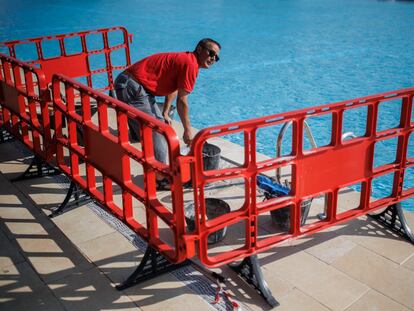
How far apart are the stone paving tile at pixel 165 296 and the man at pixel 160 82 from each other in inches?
72.1

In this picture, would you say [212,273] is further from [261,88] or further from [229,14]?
[229,14]

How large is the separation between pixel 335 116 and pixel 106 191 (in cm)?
Answer: 210

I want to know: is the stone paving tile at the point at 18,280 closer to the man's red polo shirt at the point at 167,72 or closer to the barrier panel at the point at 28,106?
the barrier panel at the point at 28,106

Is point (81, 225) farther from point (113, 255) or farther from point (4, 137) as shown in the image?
point (4, 137)

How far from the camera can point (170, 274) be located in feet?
14.5

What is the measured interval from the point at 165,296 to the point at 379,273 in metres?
1.94

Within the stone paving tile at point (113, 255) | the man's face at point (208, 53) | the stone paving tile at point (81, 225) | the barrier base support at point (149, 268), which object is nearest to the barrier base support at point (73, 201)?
the stone paving tile at point (81, 225)

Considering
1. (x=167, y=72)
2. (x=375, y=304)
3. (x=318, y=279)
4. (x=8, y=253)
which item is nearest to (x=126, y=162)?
(x=8, y=253)

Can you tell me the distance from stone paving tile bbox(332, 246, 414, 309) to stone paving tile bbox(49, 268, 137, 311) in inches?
79.0

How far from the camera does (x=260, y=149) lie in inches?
384

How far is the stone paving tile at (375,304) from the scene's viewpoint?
3.89 metres

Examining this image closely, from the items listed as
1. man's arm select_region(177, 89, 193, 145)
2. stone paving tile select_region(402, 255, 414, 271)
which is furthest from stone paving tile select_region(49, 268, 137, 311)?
stone paving tile select_region(402, 255, 414, 271)

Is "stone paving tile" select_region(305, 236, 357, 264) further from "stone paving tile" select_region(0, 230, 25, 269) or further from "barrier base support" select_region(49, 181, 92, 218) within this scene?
"stone paving tile" select_region(0, 230, 25, 269)

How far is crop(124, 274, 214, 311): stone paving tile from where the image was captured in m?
3.98
